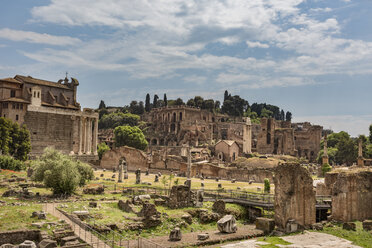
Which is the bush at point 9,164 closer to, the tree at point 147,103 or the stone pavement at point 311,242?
the stone pavement at point 311,242

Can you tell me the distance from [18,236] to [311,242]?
13.0 m

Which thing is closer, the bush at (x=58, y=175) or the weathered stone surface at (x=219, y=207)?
the weathered stone surface at (x=219, y=207)

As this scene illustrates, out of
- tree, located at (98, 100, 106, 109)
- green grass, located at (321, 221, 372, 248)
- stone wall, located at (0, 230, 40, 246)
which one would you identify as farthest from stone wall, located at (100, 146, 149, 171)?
tree, located at (98, 100, 106, 109)

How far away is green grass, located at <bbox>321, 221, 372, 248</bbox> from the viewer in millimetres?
16812

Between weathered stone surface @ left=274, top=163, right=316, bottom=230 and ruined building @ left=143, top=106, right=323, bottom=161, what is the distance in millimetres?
49121

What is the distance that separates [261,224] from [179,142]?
62.6 meters

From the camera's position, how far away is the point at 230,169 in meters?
44.9

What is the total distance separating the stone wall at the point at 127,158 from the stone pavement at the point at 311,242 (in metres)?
36.0

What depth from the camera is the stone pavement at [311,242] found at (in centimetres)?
1591

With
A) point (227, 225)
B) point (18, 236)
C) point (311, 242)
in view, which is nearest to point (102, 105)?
point (227, 225)

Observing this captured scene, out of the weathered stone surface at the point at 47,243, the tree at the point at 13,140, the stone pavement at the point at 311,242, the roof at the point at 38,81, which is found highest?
the roof at the point at 38,81

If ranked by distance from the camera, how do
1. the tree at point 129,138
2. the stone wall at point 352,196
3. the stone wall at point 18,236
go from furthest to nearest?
the tree at point 129,138 → the stone wall at point 352,196 → the stone wall at point 18,236

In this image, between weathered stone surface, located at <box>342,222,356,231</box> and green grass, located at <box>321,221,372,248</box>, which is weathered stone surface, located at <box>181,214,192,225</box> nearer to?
green grass, located at <box>321,221,372,248</box>

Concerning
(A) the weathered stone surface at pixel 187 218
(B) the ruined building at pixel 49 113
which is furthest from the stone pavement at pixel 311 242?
(B) the ruined building at pixel 49 113
